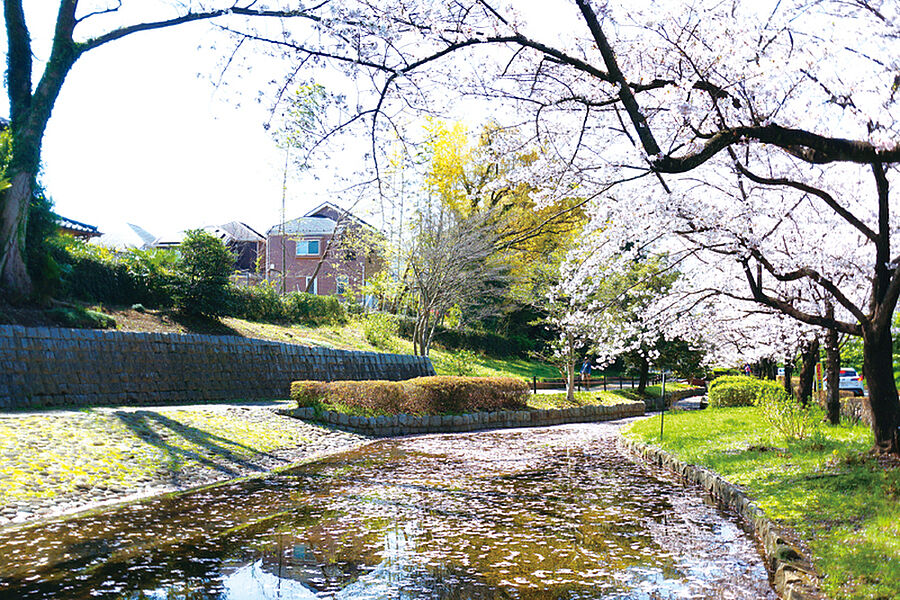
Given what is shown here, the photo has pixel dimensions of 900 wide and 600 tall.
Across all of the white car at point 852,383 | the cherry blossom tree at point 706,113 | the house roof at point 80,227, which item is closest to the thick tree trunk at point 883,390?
the cherry blossom tree at point 706,113

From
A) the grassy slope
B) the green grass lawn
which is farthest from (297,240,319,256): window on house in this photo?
the green grass lawn

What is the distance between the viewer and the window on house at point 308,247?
42188 millimetres

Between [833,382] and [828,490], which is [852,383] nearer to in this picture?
[833,382]

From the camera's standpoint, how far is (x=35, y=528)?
20.2ft

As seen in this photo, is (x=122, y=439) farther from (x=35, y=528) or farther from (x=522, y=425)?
(x=522, y=425)

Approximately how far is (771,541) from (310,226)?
3976cm

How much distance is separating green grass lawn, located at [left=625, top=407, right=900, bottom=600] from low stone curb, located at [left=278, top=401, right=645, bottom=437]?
5031 mm

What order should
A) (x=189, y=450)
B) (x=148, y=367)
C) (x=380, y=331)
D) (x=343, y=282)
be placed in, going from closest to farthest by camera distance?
1. (x=189, y=450)
2. (x=148, y=367)
3. (x=380, y=331)
4. (x=343, y=282)

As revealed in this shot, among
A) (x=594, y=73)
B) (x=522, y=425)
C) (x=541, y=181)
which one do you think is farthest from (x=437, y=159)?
(x=594, y=73)

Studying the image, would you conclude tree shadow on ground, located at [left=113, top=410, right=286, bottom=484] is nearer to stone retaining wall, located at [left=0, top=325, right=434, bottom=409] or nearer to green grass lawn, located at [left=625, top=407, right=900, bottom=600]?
stone retaining wall, located at [left=0, top=325, right=434, bottom=409]

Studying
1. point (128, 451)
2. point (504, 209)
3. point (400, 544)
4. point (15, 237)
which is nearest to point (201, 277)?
point (15, 237)

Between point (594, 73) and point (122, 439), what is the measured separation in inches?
324

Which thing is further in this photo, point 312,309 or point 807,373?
→ point 312,309

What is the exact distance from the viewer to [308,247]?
42.3 meters
